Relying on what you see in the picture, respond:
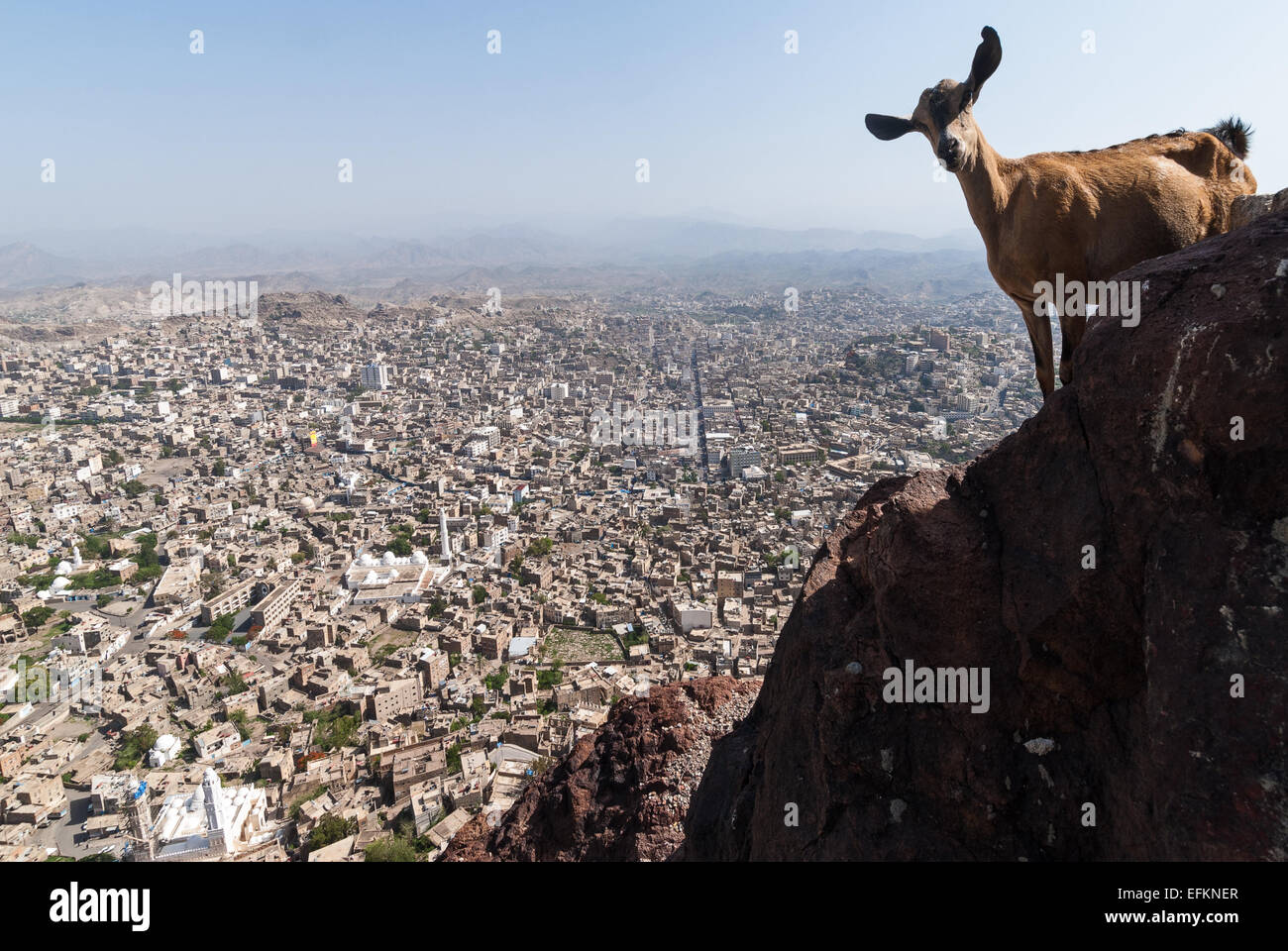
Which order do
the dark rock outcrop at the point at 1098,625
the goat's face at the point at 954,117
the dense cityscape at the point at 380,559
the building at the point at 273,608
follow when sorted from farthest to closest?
the building at the point at 273,608
the dense cityscape at the point at 380,559
the goat's face at the point at 954,117
the dark rock outcrop at the point at 1098,625

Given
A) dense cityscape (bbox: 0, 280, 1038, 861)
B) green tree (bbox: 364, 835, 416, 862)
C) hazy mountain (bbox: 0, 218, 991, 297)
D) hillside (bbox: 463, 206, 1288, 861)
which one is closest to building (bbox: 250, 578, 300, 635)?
dense cityscape (bbox: 0, 280, 1038, 861)

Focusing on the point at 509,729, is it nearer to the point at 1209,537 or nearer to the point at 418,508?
the point at 1209,537

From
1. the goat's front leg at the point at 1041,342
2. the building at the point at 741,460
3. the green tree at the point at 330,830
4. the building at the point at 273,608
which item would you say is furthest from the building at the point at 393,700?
the building at the point at 741,460

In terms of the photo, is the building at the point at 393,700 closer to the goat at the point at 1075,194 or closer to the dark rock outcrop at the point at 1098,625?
the dark rock outcrop at the point at 1098,625

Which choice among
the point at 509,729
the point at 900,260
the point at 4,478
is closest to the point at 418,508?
the point at 509,729

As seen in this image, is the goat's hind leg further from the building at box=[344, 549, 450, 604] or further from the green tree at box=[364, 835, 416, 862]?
the building at box=[344, 549, 450, 604]
